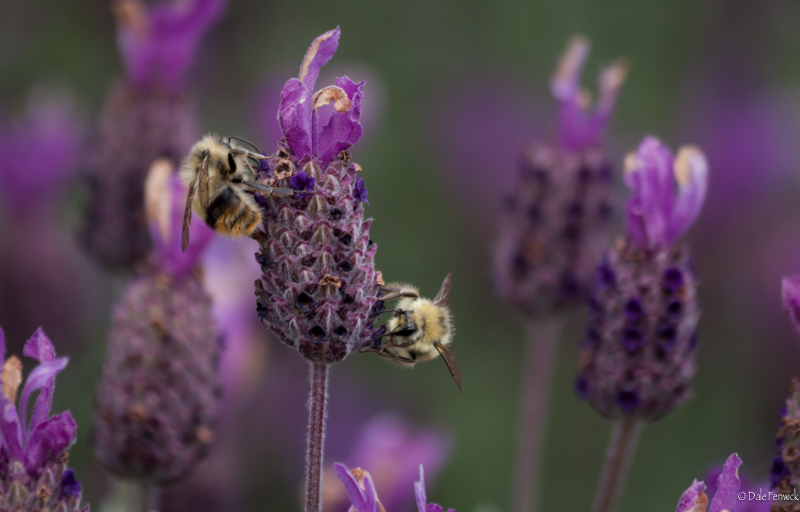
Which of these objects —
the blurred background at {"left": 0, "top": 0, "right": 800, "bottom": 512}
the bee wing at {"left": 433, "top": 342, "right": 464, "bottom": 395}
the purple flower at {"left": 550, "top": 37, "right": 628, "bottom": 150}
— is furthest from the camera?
the blurred background at {"left": 0, "top": 0, "right": 800, "bottom": 512}

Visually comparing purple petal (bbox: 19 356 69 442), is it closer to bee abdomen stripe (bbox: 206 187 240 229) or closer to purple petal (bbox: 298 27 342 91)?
bee abdomen stripe (bbox: 206 187 240 229)

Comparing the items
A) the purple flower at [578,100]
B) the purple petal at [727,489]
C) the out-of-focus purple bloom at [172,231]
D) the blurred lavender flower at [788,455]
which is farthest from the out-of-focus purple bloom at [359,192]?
the purple flower at [578,100]

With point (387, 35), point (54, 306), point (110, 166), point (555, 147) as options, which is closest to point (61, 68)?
point (387, 35)

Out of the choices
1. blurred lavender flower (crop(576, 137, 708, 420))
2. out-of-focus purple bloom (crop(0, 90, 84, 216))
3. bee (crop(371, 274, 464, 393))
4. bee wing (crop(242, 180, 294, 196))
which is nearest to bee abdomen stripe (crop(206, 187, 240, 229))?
bee wing (crop(242, 180, 294, 196))

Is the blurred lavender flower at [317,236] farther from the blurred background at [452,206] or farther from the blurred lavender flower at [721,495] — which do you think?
the blurred background at [452,206]

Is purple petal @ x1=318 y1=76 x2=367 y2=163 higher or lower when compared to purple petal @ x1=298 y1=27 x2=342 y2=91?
lower

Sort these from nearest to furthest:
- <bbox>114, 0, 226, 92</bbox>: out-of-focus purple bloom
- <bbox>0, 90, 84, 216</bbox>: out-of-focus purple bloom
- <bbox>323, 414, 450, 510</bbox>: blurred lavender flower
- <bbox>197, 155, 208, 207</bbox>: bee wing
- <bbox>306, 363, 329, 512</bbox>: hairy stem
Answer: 1. <bbox>306, 363, 329, 512</bbox>: hairy stem
2. <bbox>197, 155, 208, 207</bbox>: bee wing
3. <bbox>323, 414, 450, 510</bbox>: blurred lavender flower
4. <bbox>114, 0, 226, 92</bbox>: out-of-focus purple bloom
5. <bbox>0, 90, 84, 216</bbox>: out-of-focus purple bloom
